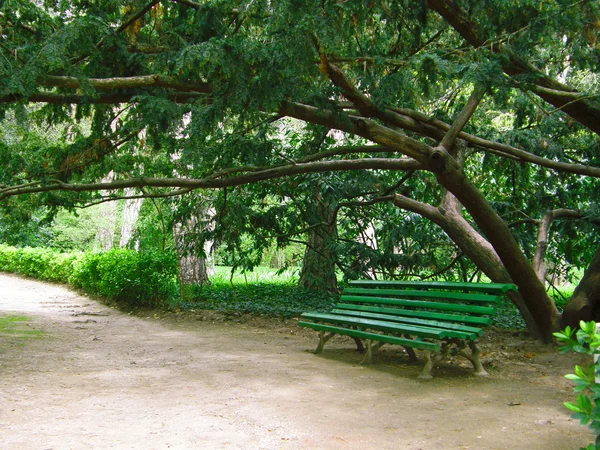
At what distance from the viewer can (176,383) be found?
5738mm

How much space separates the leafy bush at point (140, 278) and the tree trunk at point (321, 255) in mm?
2869

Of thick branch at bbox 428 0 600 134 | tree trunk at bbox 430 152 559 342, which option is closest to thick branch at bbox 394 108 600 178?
thick branch at bbox 428 0 600 134

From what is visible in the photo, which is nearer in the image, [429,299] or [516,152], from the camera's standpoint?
[429,299]

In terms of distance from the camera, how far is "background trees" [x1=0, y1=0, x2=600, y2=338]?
5.77 metres

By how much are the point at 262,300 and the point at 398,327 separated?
7.19 metres

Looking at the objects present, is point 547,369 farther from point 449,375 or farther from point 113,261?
point 113,261

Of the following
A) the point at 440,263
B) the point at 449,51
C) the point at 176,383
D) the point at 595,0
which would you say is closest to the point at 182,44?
the point at 449,51

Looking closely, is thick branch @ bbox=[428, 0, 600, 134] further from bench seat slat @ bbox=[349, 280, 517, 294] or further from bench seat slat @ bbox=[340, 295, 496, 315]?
bench seat slat @ bbox=[340, 295, 496, 315]

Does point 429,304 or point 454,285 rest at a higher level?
point 454,285

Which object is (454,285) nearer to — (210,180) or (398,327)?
(398,327)

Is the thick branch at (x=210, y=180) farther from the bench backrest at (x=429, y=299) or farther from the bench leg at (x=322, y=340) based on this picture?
the bench leg at (x=322, y=340)

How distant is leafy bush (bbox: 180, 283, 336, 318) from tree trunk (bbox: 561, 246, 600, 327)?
4599 millimetres

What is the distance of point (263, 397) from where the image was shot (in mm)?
5148

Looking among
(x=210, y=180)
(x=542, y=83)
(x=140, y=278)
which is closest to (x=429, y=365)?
(x=210, y=180)
